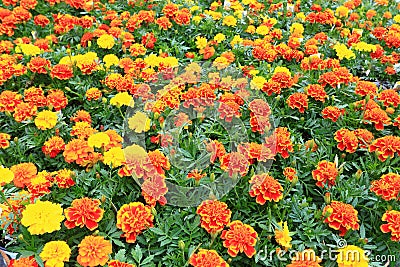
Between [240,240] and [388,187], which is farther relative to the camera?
[388,187]

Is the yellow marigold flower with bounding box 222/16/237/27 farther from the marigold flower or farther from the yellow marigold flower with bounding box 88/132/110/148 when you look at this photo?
the marigold flower

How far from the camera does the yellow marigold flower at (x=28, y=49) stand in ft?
12.3

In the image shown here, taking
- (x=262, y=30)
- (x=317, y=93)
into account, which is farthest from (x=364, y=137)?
(x=262, y=30)

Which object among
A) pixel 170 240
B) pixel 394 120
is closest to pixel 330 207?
pixel 170 240

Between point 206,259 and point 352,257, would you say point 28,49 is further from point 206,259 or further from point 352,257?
point 352,257

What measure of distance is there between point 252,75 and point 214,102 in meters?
0.55

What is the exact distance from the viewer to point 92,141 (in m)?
2.76

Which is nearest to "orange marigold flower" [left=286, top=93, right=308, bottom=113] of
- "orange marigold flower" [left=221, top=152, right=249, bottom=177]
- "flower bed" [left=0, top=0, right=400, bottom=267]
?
"flower bed" [left=0, top=0, right=400, bottom=267]

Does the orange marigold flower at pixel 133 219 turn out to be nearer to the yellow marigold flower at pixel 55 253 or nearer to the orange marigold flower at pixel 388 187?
the yellow marigold flower at pixel 55 253

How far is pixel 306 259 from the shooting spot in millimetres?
2277

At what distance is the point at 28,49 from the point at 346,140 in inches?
110

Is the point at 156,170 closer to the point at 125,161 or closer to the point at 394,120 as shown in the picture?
the point at 125,161

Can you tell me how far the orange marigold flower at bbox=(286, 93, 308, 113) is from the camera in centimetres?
318

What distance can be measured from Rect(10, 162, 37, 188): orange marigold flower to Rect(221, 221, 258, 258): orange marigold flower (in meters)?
1.30
